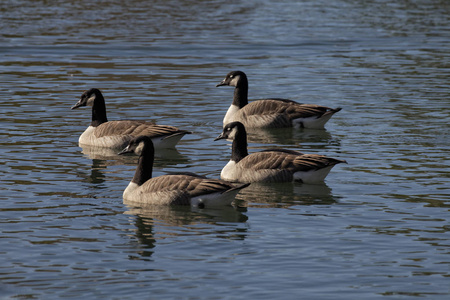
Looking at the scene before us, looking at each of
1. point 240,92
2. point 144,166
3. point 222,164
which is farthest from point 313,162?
point 240,92

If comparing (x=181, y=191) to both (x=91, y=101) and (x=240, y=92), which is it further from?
(x=240, y=92)

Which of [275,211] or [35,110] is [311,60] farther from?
Result: [275,211]

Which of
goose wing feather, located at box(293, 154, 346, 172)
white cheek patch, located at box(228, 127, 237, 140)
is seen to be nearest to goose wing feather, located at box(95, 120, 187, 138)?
white cheek patch, located at box(228, 127, 237, 140)

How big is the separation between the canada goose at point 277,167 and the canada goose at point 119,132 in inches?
112

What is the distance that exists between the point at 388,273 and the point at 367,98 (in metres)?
16.6

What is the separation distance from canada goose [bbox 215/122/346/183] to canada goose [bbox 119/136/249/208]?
7.10 ft

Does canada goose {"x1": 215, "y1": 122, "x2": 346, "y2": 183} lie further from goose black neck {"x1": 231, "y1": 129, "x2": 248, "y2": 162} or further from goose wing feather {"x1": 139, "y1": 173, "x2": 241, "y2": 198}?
goose wing feather {"x1": 139, "y1": 173, "x2": 241, "y2": 198}

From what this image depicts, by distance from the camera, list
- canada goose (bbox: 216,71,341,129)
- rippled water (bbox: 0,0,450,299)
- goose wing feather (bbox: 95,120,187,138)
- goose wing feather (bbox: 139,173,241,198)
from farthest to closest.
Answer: canada goose (bbox: 216,71,341,129)
goose wing feather (bbox: 95,120,187,138)
goose wing feather (bbox: 139,173,241,198)
rippled water (bbox: 0,0,450,299)

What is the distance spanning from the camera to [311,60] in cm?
3619

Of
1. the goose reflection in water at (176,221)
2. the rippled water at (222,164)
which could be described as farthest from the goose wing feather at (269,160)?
the goose reflection in water at (176,221)

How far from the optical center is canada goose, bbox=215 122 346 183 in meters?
17.7

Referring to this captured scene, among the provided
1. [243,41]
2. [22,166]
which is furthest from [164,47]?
[22,166]

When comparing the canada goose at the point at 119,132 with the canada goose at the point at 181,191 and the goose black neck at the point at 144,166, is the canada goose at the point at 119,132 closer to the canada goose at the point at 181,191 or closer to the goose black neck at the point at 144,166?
the goose black neck at the point at 144,166

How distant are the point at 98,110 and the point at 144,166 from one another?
251 inches
